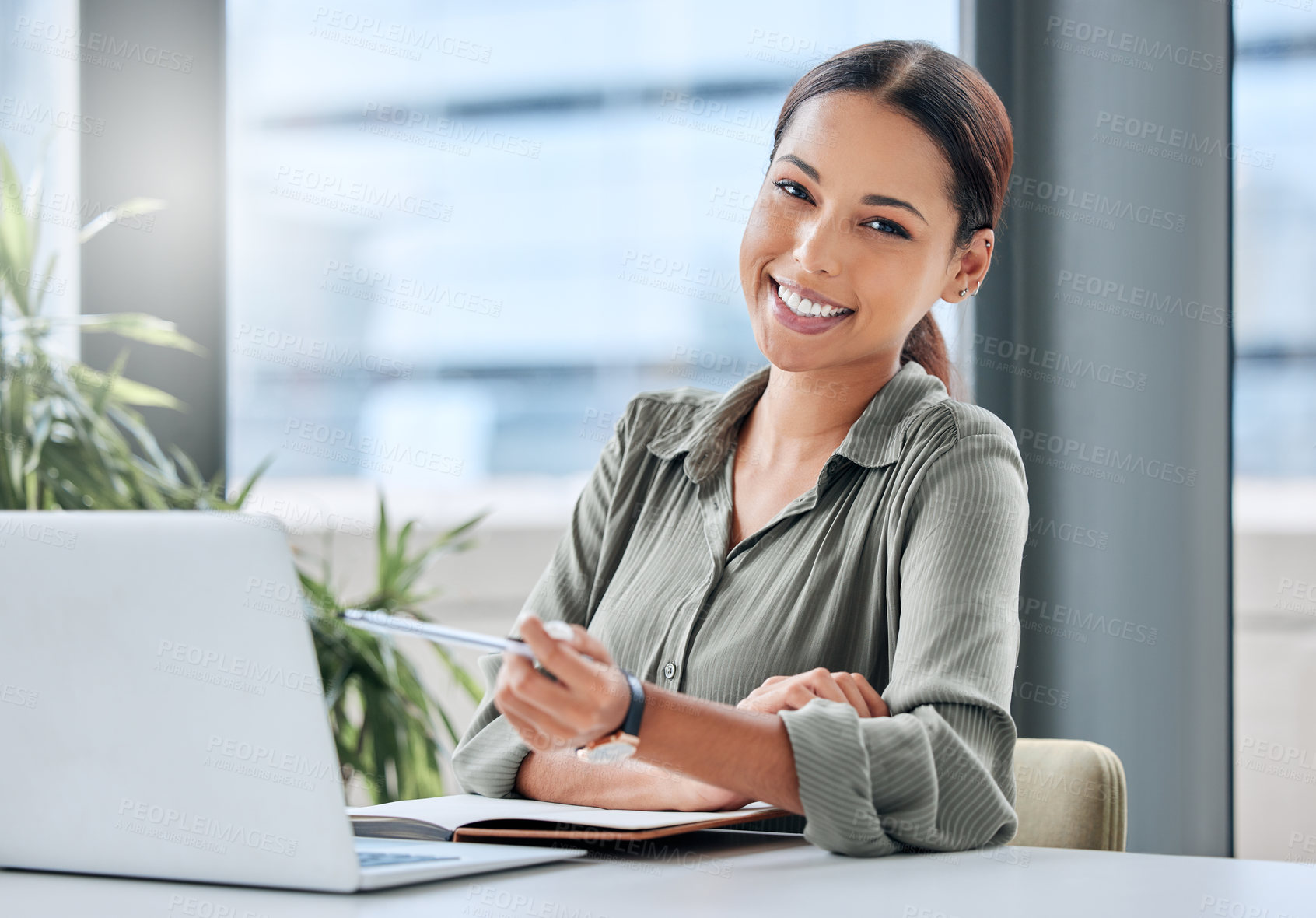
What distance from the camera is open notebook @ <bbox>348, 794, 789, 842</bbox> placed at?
3.15ft

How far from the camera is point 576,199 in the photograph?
341 cm

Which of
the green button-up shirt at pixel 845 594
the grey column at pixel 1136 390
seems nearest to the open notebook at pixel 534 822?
the green button-up shirt at pixel 845 594

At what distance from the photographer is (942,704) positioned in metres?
1.08

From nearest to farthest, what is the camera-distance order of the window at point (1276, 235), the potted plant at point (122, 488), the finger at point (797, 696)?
1. the finger at point (797, 696)
2. the potted plant at point (122, 488)
3. the window at point (1276, 235)

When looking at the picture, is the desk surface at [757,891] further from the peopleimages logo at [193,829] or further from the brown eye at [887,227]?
the brown eye at [887,227]

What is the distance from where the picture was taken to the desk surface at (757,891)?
0.78 meters

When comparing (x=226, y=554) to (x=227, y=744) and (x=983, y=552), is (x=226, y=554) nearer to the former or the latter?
(x=227, y=744)

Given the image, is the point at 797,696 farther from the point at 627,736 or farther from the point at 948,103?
the point at 948,103

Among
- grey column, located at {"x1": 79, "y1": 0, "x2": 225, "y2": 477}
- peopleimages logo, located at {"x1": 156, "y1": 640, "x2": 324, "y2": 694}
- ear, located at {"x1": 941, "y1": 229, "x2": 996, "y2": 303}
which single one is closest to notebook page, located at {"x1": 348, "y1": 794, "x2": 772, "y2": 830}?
peopleimages logo, located at {"x1": 156, "y1": 640, "x2": 324, "y2": 694}

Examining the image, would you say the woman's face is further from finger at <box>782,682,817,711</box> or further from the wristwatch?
the wristwatch

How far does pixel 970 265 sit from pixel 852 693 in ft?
2.11

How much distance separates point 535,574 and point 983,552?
2231mm

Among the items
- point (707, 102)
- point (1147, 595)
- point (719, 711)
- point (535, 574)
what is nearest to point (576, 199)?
point (707, 102)

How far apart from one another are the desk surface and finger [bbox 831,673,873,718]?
14cm
